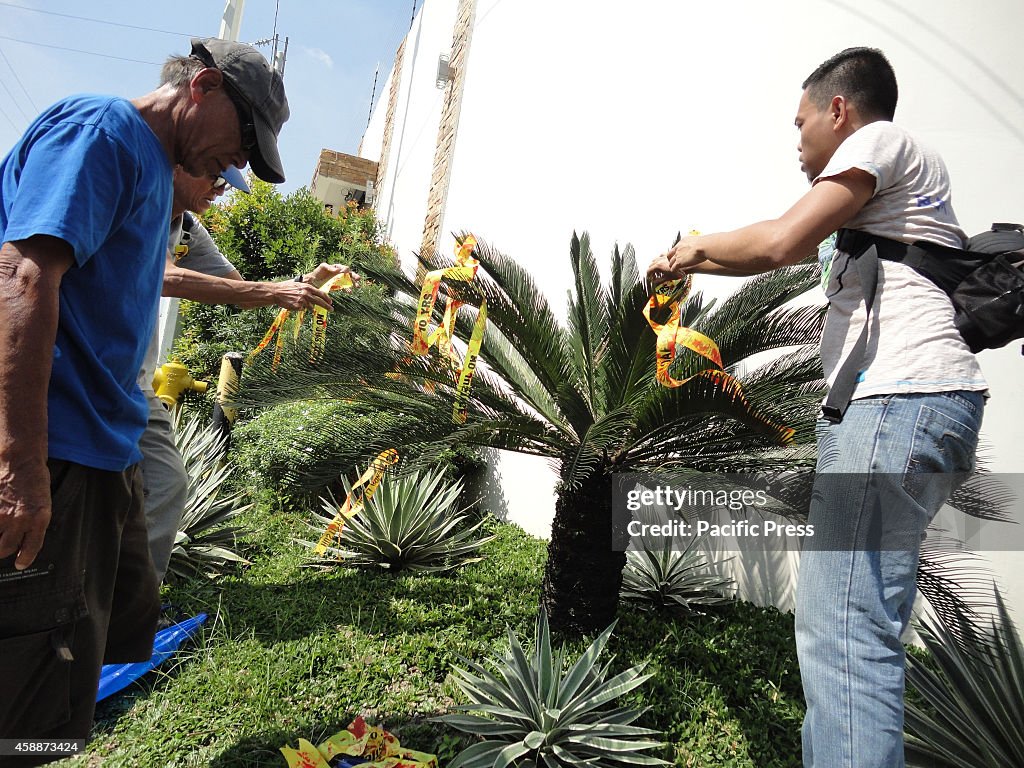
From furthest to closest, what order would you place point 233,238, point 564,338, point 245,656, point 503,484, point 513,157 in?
1. point 233,238
2. point 513,157
3. point 503,484
4. point 564,338
5. point 245,656

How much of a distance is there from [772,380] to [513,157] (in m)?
4.69

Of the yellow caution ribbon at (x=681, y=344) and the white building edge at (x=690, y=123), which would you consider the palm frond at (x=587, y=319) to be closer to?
the yellow caution ribbon at (x=681, y=344)

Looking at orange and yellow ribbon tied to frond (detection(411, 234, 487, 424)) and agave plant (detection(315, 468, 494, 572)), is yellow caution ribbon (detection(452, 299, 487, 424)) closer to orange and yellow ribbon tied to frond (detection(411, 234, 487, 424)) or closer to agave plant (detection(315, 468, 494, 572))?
orange and yellow ribbon tied to frond (detection(411, 234, 487, 424))

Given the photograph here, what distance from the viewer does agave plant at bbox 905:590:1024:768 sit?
2092mm

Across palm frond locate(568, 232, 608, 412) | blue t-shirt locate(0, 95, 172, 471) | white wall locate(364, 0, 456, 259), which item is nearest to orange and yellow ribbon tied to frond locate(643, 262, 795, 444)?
palm frond locate(568, 232, 608, 412)

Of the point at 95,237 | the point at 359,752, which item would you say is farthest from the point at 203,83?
the point at 359,752

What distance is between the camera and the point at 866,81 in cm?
173

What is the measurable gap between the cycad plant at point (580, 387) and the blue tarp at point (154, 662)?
1.26 meters

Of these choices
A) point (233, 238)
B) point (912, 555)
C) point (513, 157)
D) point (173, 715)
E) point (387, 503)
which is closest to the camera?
point (912, 555)

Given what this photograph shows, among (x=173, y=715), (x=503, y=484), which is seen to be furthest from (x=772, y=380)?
(x=503, y=484)

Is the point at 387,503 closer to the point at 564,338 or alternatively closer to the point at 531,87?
the point at 564,338

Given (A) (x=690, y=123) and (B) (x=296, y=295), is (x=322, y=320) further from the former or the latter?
(A) (x=690, y=123)

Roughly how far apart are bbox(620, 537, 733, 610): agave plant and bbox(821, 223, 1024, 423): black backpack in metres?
2.45

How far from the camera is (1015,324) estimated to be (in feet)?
4.70
